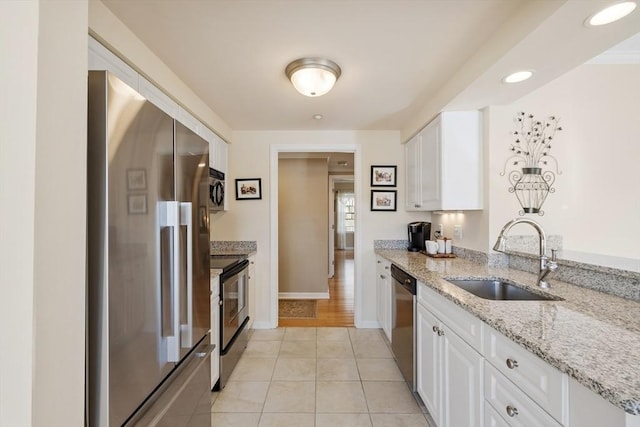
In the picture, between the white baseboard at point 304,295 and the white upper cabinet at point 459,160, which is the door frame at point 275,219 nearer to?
the white upper cabinet at point 459,160

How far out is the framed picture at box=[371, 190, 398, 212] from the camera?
11.4 ft

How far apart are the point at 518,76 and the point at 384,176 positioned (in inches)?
71.8

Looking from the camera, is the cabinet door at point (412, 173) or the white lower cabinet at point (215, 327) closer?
the white lower cabinet at point (215, 327)

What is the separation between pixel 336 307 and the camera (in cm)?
428

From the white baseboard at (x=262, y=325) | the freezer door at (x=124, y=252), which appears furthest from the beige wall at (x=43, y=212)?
the white baseboard at (x=262, y=325)

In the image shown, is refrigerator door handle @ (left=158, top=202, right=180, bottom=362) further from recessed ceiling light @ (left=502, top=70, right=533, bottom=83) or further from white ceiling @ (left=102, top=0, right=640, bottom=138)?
recessed ceiling light @ (left=502, top=70, right=533, bottom=83)

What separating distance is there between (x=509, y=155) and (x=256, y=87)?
2040 mm

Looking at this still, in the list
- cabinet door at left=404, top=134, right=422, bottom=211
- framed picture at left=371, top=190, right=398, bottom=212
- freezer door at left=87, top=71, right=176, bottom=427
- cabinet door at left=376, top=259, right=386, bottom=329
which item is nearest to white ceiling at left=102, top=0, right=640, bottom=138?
cabinet door at left=404, top=134, right=422, bottom=211

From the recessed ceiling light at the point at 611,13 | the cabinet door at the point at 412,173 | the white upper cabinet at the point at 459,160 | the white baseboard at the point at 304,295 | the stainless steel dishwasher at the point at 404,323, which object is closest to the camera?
the recessed ceiling light at the point at 611,13

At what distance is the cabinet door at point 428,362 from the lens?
5.51 ft

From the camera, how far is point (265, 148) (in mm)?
3488

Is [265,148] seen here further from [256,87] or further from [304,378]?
[304,378]

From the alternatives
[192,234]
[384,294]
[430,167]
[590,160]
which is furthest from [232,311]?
[590,160]

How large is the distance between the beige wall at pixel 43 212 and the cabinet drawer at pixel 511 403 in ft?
4.23
